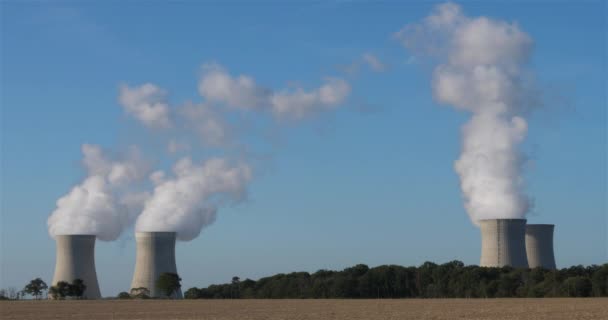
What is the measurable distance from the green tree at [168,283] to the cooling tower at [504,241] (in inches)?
784

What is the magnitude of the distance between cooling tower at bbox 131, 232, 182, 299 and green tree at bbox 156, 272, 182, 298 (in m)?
0.91

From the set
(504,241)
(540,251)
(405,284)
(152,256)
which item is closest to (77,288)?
(152,256)

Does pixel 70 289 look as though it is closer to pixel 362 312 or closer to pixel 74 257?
pixel 74 257

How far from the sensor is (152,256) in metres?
56.9

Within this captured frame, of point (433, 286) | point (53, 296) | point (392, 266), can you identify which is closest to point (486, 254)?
point (433, 286)

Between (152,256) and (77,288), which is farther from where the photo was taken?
(77,288)

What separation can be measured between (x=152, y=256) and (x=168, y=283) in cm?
544

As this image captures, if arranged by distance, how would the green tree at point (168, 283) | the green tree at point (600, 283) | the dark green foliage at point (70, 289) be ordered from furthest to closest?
the green tree at point (168, 283) → the dark green foliage at point (70, 289) → the green tree at point (600, 283)

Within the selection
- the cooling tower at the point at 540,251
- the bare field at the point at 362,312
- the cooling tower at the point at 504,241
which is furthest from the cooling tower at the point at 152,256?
the cooling tower at the point at 540,251

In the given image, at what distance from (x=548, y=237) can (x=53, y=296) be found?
33.5 meters

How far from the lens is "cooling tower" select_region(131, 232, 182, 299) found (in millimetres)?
56562

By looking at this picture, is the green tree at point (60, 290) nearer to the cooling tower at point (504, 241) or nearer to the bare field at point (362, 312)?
the bare field at point (362, 312)

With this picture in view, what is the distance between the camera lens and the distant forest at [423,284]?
5422 cm

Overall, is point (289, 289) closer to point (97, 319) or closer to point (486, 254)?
point (486, 254)
